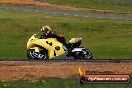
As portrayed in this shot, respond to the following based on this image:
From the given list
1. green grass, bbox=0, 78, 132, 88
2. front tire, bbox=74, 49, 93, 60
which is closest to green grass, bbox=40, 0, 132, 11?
front tire, bbox=74, 49, 93, 60

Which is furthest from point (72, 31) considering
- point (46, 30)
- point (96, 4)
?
point (96, 4)

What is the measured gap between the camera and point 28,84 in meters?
16.9

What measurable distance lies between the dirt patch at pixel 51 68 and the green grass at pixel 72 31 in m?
7.73

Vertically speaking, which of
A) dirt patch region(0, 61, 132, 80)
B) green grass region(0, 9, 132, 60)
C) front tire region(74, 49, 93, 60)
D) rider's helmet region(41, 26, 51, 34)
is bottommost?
green grass region(0, 9, 132, 60)

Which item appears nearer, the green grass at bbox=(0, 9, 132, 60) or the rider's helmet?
the rider's helmet

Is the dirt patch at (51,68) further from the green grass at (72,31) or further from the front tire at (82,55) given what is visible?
the green grass at (72,31)

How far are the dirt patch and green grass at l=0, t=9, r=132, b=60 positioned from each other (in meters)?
7.73

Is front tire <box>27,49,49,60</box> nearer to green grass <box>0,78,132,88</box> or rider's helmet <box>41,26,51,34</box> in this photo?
rider's helmet <box>41,26,51,34</box>

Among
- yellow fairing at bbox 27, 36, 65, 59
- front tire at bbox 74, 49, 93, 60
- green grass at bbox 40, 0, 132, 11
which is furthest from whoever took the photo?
green grass at bbox 40, 0, 132, 11

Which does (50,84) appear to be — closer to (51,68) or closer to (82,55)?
(51,68)

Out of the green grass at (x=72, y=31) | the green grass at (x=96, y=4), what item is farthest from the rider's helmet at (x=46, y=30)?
the green grass at (x=96, y=4)

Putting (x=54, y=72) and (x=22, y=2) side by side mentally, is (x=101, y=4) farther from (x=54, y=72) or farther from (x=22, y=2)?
(x=54, y=72)

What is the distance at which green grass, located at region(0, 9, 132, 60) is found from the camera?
1297 inches

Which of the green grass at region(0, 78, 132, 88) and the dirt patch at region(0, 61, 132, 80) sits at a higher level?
the green grass at region(0, 78, 132, 88)
